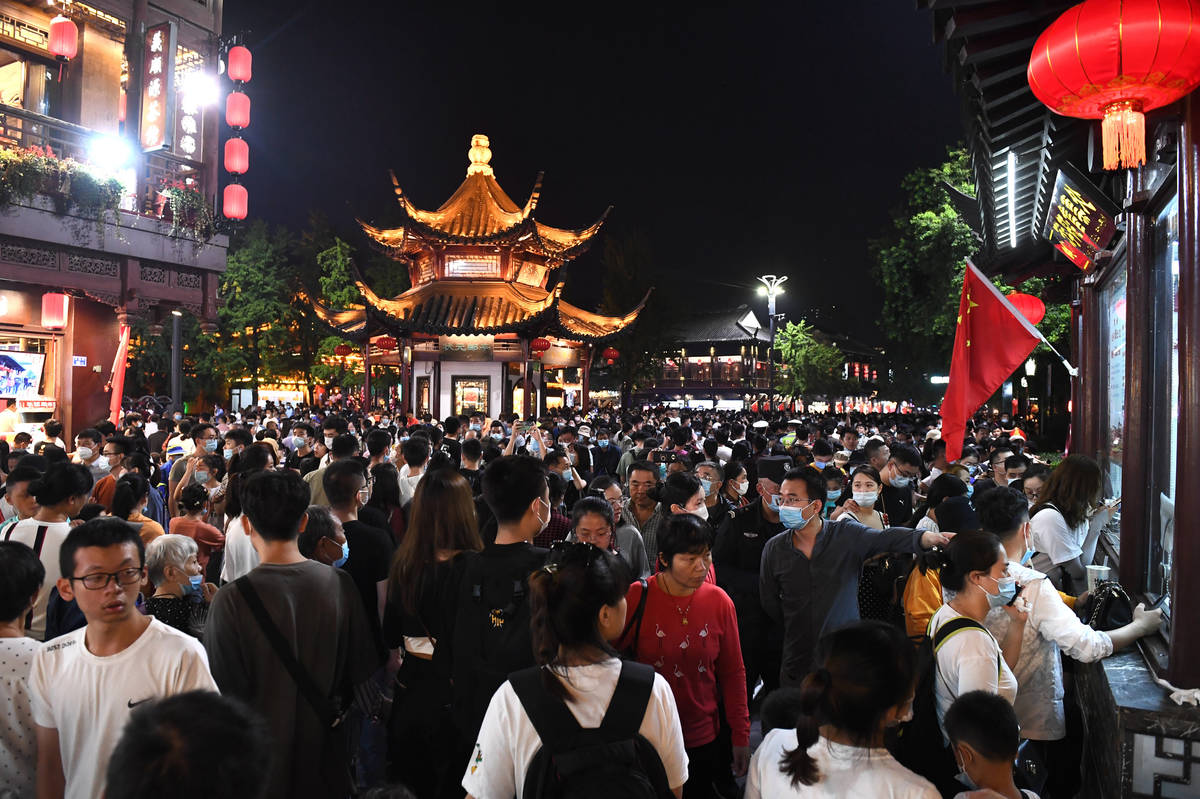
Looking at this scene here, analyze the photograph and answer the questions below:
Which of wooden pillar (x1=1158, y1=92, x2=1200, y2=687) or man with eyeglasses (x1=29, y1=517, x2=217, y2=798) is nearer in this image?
man with eyeglasses (x1=29, y1=517, x2=217, y2=798)

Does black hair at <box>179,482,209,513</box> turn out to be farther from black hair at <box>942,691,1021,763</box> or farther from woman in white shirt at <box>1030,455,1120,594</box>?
woman in white shirt at <box>1030,455,1120,594</box>

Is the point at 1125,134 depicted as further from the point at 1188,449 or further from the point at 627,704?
the point at 627,704

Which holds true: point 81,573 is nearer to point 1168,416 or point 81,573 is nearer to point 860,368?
point 1168,416

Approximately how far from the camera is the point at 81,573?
2.58m

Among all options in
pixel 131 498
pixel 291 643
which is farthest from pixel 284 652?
pixel 131 498

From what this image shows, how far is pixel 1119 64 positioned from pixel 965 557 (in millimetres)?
2426

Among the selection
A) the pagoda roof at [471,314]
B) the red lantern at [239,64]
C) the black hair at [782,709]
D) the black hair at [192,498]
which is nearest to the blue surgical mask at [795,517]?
the black hair at [782,709]

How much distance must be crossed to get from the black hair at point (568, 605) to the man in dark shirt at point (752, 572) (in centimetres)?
261

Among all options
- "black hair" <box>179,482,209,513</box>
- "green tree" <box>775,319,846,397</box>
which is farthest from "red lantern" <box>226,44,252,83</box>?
"green tree" <box>775,319,846,397</box>

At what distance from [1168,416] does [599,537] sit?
12.7 ft

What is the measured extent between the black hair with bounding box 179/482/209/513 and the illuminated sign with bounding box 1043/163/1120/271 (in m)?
7.33

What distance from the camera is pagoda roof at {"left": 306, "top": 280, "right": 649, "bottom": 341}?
24.6m

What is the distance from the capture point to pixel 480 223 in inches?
1068

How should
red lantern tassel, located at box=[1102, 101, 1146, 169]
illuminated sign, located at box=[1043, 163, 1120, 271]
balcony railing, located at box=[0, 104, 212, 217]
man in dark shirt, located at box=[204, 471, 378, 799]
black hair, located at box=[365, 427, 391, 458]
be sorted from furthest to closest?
balcony railing, located at box=[0, 104, 212, 217] < black hair, located at box=[365, 427, 391, 458] < illuminated sign, located at box=[1043, 163, 1120, 271] < red lantern tassel, located at box=[1102, 101, 1146, 169] < man in dark shirt, located at box=[204, 471, 378, 799]
